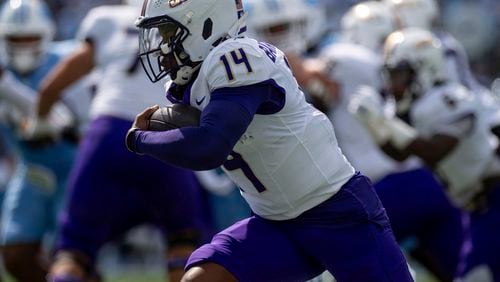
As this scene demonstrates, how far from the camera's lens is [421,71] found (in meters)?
6.05

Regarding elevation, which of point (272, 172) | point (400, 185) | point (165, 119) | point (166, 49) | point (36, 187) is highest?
point (166, 49)

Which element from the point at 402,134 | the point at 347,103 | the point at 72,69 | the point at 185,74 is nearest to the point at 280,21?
the point at 347,103

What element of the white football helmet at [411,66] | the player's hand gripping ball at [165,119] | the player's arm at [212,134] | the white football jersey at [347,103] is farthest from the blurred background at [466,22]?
the player's arm at [212,134]

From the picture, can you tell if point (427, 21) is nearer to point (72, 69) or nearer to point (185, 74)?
point (72, 69)

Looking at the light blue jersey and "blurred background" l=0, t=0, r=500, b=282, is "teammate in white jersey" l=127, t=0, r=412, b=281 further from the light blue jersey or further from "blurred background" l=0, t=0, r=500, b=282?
"blurred background" l=0, t=0, r=500, b=282

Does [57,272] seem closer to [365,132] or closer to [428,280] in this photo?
[365,132]

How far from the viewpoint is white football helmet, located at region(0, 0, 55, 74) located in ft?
24.6

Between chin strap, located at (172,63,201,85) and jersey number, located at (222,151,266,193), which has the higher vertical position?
chin strap, located at (172,63,201,85)

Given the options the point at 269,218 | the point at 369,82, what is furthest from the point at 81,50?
the point at 269,218

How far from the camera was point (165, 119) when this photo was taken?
12.5 ft

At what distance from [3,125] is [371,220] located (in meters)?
3.78

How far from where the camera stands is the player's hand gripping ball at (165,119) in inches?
148

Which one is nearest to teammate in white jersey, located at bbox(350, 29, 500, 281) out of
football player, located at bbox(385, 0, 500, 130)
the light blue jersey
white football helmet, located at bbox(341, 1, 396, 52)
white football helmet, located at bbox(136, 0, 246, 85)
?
football player, located at bbox(385, 0, 500, 130)

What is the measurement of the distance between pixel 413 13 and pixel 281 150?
4.19 metres
